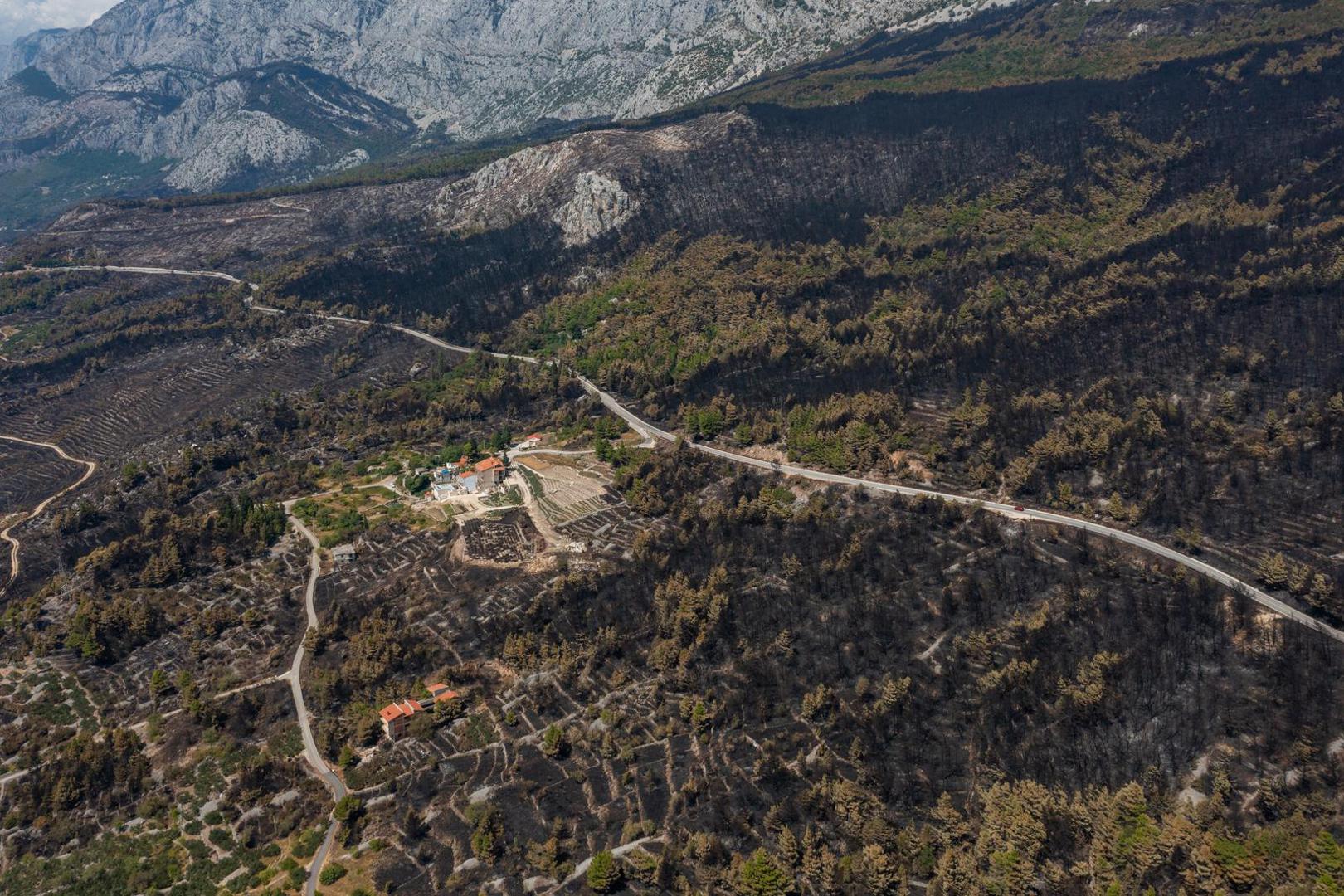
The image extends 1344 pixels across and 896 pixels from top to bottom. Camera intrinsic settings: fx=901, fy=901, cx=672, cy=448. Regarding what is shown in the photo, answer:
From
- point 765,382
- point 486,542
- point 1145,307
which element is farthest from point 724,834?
point 1145,307

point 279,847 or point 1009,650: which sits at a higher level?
point 279,847

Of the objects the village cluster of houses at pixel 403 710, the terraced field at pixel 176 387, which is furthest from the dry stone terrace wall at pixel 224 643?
the terraced field at pixel 176 387

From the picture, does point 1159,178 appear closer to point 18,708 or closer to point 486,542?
point 486,542

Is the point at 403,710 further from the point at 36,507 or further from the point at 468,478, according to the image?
the point at 36,507

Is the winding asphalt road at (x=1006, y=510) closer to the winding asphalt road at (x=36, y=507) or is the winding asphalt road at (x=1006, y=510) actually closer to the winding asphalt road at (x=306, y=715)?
the winding asphalt road at (x=306, y=715)

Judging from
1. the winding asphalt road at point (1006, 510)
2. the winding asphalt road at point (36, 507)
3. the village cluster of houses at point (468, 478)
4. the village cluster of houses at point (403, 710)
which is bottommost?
the winding asphalt road at point (1006, 510)

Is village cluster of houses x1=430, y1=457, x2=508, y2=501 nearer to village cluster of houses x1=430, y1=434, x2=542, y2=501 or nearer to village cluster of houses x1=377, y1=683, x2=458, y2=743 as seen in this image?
village cluster of houses x1=430, y1=434, x2=542, y2=501

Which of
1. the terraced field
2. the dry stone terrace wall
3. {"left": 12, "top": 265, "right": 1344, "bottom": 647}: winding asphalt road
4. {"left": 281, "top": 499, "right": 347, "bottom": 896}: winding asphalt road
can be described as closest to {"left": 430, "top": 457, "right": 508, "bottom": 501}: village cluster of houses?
{"left": 281, "top": 499, "right": 347, "bottom": 896}: winding asphalt road

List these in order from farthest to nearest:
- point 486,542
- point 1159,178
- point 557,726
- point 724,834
Result: point 1159,178 < point 486,542 < point 557,726 < point 724,834
